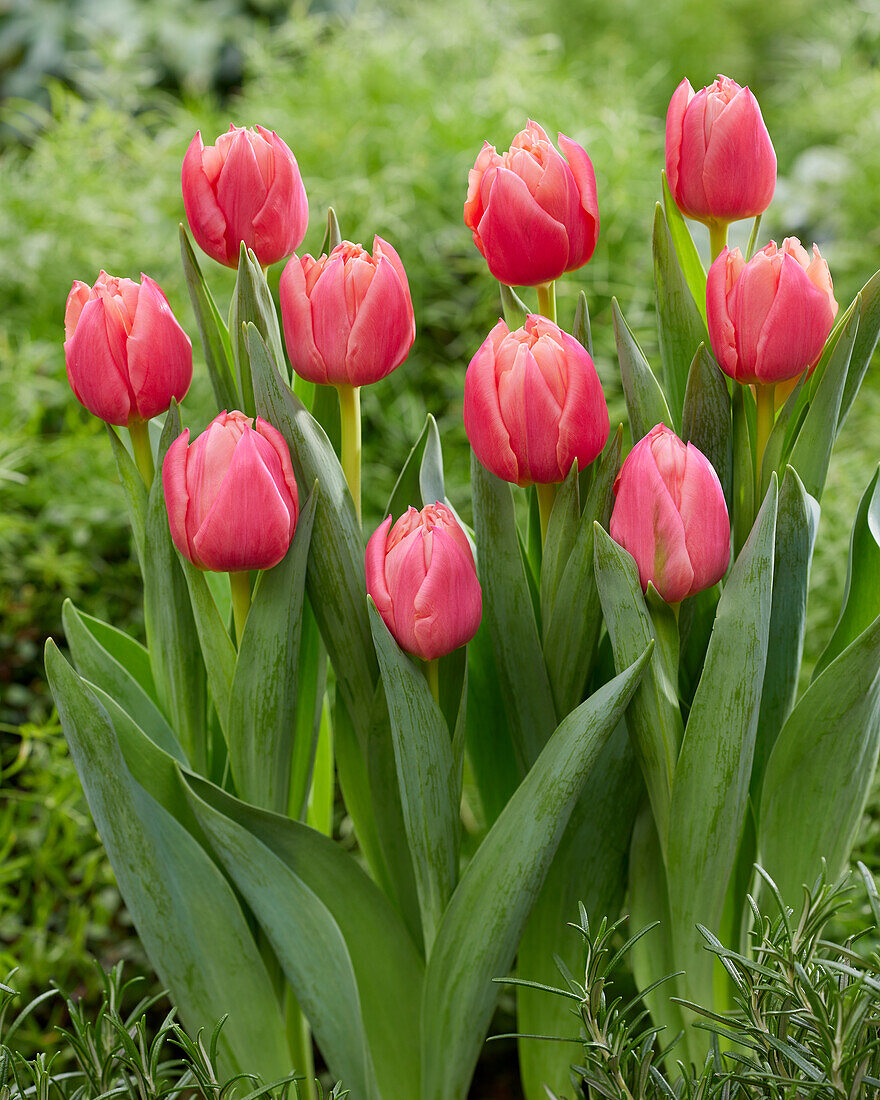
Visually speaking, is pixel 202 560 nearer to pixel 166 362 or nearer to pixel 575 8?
pixel 166 362

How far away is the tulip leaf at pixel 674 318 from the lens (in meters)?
0.55

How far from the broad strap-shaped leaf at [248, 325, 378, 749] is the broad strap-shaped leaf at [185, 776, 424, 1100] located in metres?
0.09

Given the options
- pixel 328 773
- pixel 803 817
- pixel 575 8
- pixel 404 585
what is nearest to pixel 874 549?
pixel 803 817

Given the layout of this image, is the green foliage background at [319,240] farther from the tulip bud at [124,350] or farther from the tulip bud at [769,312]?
the tulip bud at [769,312]

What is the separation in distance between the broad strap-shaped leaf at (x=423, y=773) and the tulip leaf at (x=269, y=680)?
0.05 metres

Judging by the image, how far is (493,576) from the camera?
0.55 meters

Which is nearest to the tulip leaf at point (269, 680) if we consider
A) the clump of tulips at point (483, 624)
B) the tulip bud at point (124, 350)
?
the clump of tulips at point (483, 624)

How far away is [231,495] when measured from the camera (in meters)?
0.46

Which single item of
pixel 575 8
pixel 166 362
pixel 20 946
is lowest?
pixel 20 946

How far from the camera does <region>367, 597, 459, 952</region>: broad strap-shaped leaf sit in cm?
50

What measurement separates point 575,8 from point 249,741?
12.3ft

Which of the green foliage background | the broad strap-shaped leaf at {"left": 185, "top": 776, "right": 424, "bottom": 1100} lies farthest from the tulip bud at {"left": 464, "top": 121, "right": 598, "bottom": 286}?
the green foliage background

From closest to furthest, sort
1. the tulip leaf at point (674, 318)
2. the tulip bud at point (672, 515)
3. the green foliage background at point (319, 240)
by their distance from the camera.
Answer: the tulip bud at point (672, 515) → the tulip leaf at point (674, 318) → the green foliage background at point (319, 240)

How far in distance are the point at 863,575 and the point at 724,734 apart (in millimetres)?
145
